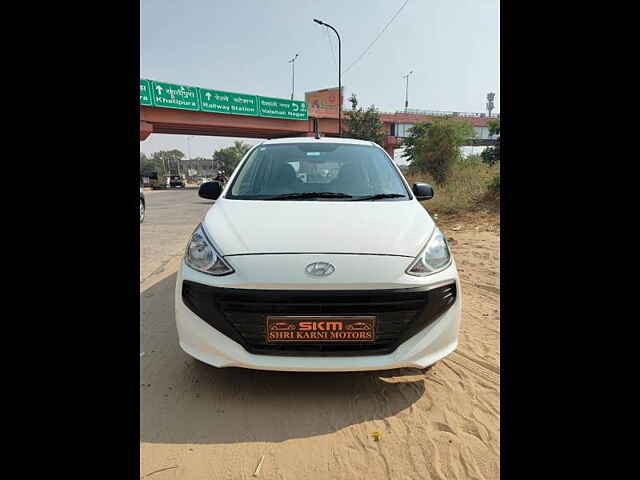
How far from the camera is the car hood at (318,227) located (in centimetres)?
196

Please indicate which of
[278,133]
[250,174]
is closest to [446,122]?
[250,174]

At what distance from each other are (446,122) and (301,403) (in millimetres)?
14589

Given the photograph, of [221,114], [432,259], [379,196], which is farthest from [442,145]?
[221,114]

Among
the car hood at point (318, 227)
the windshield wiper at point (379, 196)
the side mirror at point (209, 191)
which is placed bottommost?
the car hood at point (318, 227)

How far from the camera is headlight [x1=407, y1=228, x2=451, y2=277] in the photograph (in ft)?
6.34

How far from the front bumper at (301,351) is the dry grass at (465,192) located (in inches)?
273

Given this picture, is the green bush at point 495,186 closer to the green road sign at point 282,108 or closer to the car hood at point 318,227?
the car hood at point 318,227

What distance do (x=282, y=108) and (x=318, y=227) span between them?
97.9 feet

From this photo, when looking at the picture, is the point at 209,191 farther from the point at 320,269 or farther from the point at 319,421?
the point at 319,421

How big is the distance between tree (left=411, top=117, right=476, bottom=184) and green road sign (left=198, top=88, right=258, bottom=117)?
17.8 metres

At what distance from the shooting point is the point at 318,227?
7.00 ft

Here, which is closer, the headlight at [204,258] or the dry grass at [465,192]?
the headlight at [204,258]

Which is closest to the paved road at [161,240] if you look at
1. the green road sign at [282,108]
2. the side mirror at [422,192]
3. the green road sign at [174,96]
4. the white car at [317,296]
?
the white car at [317,296]
